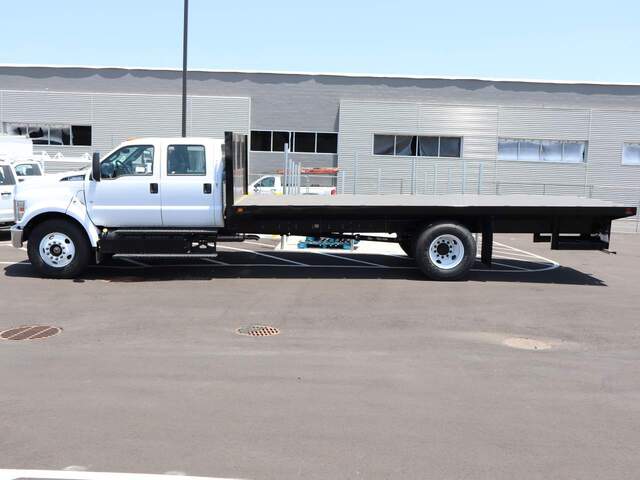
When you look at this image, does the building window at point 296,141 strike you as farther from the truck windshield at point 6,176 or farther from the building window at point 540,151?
the truck windshield at point 6,176

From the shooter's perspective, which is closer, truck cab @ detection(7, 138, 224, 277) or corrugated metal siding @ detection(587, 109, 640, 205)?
truck cab @ detection(7, 138, 224, 277)

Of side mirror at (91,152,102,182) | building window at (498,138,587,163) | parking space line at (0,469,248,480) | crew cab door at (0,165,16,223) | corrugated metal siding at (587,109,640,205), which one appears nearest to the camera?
parking space line at (0,469,248,480)

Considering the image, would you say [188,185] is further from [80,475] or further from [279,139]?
[279,139]

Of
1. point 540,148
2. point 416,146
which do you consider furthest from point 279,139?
point 540,148

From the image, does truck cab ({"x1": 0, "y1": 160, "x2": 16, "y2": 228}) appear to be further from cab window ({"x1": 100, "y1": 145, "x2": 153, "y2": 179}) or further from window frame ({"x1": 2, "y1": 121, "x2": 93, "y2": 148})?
window frame ({"x1": 2, "y1": 121, "x2": 93, "y2": 148})

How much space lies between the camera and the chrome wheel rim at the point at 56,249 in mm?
10547

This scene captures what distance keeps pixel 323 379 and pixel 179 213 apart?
579cm

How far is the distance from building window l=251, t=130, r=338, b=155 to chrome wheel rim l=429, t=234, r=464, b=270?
21768 millimetres

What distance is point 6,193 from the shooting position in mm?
14961

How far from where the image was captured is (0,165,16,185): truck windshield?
49.6ft

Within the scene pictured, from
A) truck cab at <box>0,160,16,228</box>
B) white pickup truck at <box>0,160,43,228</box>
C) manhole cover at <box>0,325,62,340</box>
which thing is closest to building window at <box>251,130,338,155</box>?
white pickup truck at <box>0,160,43,228</box>

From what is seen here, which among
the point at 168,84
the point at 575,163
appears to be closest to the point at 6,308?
the point at 168,84

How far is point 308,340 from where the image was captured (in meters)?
7.08

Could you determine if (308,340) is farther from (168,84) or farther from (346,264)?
(168,84)
